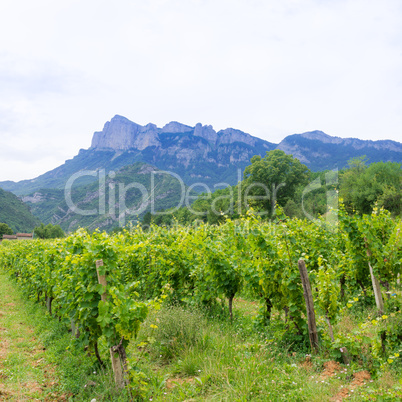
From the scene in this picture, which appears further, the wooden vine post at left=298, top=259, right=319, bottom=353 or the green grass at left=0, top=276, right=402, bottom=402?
the wooden vine post at left=298, top=259, right=319, bottom=353

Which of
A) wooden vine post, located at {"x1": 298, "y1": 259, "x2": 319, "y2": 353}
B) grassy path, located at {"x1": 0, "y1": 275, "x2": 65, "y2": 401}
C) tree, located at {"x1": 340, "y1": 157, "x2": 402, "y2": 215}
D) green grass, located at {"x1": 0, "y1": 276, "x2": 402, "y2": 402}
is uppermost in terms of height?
tree, located at {"x1": 340, "y1": 157, "x2": 402, "y2": 215}

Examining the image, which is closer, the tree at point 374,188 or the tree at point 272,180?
the tree at point 374,188

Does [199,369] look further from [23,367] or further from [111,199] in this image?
[111,199]

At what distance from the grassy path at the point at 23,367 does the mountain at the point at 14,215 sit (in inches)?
3877

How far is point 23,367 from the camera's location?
14.8 ft

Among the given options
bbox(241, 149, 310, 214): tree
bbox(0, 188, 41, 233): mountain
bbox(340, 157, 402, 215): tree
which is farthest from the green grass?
bbox(0, 188, 41, 233): mountain


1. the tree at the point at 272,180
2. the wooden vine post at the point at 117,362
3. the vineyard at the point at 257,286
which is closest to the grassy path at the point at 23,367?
the vineyard at the point at 257,286

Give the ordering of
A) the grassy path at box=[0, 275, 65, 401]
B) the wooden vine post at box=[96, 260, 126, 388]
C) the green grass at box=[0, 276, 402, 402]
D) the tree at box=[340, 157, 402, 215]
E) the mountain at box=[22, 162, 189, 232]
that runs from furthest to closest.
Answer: the mountain at box=[22, 162, 189, 232] < the tree at box=[340, 157, 402, 215] < the grassy path at box=[0, 275, 65, 401] < the wooden vine post at box=[96, 260, 126, 388] < the green grass at box=[0, 276, 402, 402]

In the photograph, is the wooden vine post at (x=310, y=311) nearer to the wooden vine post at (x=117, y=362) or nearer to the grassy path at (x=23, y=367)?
the wooden vine post at (x=117, y=362)

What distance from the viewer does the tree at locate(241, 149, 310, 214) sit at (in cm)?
3841

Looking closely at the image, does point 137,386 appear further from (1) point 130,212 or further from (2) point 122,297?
(1) point 130,212

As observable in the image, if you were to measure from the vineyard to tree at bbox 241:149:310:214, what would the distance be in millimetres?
31132

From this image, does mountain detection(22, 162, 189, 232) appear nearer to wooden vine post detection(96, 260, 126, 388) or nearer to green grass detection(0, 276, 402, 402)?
green grass detection(0, 276, 402, 402)

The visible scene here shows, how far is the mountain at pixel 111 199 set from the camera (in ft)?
391
